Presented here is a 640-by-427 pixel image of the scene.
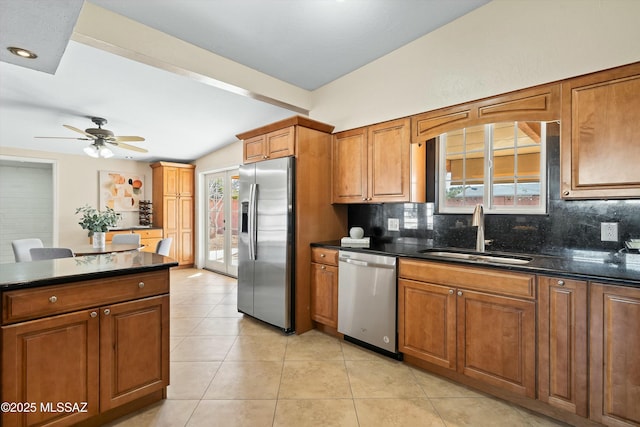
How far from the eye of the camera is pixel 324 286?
3115mm

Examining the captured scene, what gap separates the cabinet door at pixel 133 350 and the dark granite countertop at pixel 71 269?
0.22 m

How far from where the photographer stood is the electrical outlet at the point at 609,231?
6.54ft

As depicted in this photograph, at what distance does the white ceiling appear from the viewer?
2279 mm

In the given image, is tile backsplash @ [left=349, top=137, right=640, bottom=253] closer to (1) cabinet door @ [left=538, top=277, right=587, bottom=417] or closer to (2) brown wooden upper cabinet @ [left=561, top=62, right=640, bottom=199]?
(2) brown wooden upper cabinet @ [left=561, top=62, right=640, bottom=199]

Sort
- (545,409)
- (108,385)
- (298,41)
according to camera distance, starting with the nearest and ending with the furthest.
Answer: (108,385) → (545,409) → (298,41)

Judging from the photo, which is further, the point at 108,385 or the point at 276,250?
the point at 276,250

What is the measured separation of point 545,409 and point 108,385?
2.64 m

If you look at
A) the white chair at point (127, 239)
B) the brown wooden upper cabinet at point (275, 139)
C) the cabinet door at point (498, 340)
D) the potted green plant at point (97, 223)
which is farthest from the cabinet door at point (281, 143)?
the white chair at point (127, 239)

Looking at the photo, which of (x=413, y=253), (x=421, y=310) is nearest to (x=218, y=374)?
(x=421, y=310)

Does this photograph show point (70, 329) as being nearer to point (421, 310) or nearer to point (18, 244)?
point (421, 310)

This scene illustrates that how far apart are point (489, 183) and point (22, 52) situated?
3.54 meters

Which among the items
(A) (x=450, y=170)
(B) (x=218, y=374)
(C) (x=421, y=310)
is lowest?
(B) (x=218, y=374)

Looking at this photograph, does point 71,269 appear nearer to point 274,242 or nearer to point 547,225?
point 274,242

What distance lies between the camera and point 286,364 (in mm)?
2502
